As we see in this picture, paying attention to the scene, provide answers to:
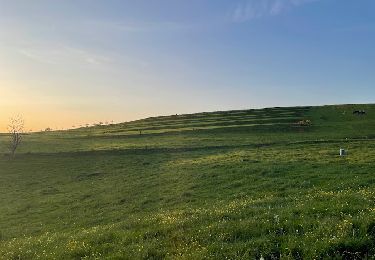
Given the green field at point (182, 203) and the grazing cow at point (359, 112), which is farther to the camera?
the grazing cow at point (359, 112)

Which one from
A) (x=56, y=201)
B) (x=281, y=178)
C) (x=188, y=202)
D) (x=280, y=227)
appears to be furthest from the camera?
(x=56, y=201)

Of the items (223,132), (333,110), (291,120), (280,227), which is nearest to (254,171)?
(280,227)

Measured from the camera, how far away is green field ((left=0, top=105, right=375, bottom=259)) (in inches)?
531

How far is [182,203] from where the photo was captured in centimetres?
3027

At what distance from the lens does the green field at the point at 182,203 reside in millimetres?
13492

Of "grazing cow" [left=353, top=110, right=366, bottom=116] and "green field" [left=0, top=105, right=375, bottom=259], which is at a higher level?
"grazing cow" [left=353, top=110, right=366, bottom=116]

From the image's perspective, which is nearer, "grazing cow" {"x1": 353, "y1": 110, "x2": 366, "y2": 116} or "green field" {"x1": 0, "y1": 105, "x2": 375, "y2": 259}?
"green field" {"x1": 0, "y1": 105, "x2": 375, "y2": 259}

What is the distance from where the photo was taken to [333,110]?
140500 mm

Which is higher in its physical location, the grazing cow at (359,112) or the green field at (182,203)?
Answer: the grazing cow at (359,112)

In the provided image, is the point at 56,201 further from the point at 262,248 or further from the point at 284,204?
the point at 262,248

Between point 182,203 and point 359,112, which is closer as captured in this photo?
point 182,203

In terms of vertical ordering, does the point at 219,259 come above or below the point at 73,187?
above

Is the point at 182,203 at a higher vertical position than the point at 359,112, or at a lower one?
lower

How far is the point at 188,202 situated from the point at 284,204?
1251cm
